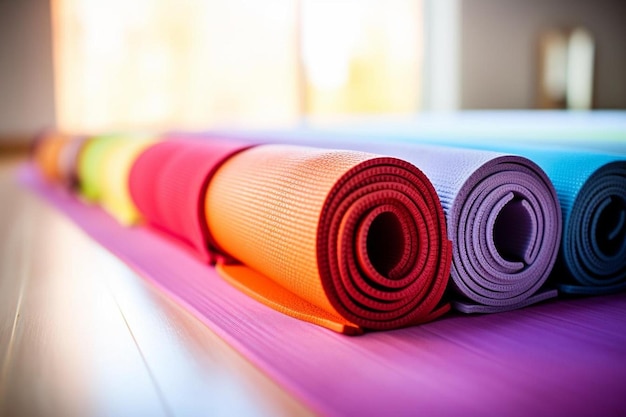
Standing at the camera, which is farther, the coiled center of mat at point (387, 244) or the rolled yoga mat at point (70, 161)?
the rolled yoga mat at point (70, 161)

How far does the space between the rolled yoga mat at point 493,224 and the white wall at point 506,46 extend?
265 inches

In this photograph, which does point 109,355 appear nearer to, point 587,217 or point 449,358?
point 449,358

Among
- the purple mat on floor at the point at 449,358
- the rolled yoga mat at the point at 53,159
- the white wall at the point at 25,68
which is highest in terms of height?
the white wall at the point at 25,68

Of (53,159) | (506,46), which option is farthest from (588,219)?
(506,46)

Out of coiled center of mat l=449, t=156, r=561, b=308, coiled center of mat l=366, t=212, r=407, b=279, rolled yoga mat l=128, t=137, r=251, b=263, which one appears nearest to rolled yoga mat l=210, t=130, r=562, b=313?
coiled center of mat l=449, t=156, r=561, b=308

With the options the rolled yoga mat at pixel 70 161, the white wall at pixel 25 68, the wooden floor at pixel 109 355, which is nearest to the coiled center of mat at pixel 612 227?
the wooden floor at pixel 109 355

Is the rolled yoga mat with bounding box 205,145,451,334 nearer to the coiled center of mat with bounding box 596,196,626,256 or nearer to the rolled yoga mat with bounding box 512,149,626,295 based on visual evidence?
the rolled yoga mat with bounding box 512,149,626,295

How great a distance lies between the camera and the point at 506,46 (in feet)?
27.1

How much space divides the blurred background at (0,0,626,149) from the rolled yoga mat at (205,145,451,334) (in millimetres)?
6311

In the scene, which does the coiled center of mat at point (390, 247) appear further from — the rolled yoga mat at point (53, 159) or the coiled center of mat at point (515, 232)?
the rolled yoga mat at point (53, 159)

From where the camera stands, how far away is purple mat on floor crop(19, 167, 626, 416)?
104 centimetres

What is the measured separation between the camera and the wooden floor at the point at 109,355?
3.43 feet

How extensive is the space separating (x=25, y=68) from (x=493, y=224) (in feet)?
25.2

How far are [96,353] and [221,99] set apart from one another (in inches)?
310
